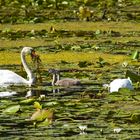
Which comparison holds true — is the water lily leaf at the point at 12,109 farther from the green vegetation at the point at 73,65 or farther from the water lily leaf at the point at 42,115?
the water lily leaf at the point at 42,115

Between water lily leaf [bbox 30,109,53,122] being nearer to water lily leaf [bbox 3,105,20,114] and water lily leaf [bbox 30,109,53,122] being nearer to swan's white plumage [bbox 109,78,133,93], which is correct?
water lily leaf [bbox 3,105,20,114]

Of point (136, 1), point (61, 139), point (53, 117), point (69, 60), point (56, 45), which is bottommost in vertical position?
point (61, 139)

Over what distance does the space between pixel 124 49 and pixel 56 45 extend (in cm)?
120

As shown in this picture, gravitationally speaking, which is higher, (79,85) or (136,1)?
(136,1)

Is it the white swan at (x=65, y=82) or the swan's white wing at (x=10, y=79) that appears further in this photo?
the swan's white wing at (x=10, y=79)

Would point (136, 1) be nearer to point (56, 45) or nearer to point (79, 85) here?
point (56, 45)

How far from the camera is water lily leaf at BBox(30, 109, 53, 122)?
24.2 ft

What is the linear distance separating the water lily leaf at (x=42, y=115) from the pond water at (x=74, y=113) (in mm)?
58

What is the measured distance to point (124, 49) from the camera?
1318 centimetres

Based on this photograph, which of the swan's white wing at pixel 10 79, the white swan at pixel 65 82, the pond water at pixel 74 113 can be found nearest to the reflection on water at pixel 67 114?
the pond water at pixel 74 113

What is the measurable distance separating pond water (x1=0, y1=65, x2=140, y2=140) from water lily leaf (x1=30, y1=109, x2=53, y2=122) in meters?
0.06

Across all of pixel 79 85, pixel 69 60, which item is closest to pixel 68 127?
pixel 79 85

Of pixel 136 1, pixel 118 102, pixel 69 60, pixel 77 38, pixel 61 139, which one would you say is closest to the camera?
pixel 61 139

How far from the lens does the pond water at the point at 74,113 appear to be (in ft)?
22.3
